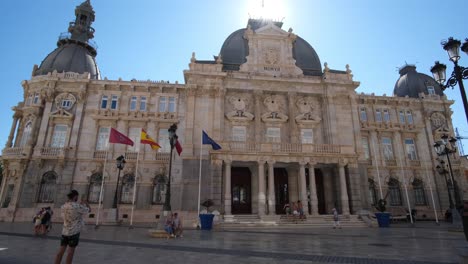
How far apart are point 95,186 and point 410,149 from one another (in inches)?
1502

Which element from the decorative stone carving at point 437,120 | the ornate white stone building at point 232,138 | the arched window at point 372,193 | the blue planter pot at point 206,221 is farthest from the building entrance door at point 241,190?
the decorative stone carving at point 437,120

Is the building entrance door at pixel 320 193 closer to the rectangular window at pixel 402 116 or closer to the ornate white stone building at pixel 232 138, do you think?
the ornate white stone building at pixel 232 138

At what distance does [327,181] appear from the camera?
28984 mm

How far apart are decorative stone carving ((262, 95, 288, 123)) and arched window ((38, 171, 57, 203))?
75.7 feet

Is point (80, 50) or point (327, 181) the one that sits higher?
point (80, 50)

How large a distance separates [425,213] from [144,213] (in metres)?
32.2

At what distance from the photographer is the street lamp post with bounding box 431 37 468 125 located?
881 cm

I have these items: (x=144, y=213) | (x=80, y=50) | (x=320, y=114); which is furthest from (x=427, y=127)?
(x=80, y=50)

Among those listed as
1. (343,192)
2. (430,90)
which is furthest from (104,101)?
(430,90)

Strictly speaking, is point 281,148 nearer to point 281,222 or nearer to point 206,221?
point 281,222

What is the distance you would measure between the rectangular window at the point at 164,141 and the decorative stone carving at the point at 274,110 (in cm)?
1110

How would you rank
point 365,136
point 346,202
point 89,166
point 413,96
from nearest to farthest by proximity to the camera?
point 346,202, point 89,166, point 365,136, point 413,96

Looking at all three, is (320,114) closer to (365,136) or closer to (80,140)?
(365,136)

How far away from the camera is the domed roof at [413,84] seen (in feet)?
126
